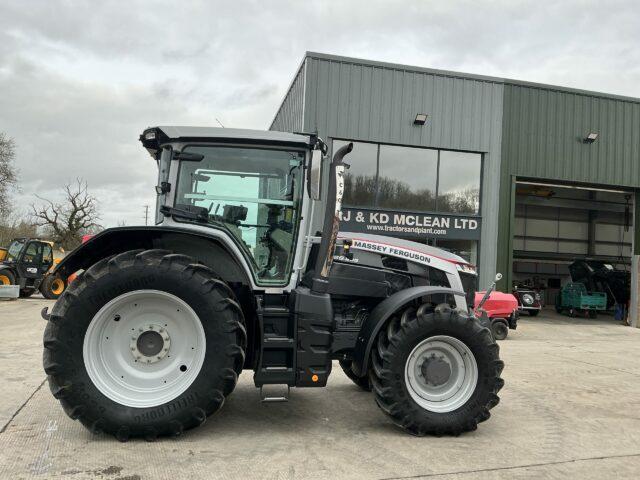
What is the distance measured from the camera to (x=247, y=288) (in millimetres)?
4277

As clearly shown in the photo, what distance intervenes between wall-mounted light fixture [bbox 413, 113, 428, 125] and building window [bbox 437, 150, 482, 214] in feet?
3.42

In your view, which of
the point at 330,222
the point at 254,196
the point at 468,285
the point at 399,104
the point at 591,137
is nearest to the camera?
the point at 330,222

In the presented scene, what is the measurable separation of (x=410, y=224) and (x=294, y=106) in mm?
4755

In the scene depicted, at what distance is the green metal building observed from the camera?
14.3 meters

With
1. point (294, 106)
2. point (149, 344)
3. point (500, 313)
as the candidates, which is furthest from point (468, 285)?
point (294, 106)

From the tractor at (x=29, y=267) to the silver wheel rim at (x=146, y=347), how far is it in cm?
1495

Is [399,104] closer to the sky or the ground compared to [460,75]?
closer to the ground

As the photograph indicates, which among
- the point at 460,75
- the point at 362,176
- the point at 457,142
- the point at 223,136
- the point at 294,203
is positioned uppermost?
the point at 460,75

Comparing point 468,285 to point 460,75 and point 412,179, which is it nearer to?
point 412,179

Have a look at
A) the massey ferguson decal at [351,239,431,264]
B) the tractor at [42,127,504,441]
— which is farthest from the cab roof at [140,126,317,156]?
the massey ferguson decal at [351,239,431,264]

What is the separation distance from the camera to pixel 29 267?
18.0 meters

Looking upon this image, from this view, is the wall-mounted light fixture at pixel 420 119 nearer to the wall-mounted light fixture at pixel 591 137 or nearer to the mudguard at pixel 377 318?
the wall-mounted light fixture at pixel 591 137

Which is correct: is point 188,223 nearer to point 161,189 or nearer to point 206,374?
point 161,189

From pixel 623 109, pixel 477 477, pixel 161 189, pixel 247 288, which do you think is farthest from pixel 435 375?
pixel 623 109
